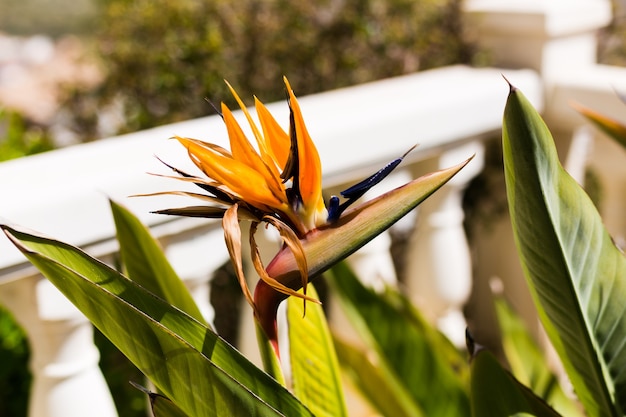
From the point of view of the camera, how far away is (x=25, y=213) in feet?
2.61

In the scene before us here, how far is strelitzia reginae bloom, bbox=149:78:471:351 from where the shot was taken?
49 cm

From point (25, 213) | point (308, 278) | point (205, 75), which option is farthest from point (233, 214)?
point (205, 75)

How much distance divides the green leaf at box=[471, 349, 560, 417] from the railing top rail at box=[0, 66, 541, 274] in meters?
0.37

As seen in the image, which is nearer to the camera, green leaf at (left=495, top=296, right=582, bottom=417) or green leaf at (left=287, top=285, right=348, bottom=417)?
green leaf at (left=287, top=285, right=348, bottom=417)

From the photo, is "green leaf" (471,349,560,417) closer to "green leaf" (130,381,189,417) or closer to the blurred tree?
"green leaf" (130,381,189,417)

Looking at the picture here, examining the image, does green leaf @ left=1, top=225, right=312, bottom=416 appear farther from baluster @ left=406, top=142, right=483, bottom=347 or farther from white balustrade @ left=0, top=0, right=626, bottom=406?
baluster @ left=406, top=142, right=483, bottom=347

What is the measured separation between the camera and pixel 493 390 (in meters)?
0.64

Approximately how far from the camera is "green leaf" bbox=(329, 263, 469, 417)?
87 centimetres

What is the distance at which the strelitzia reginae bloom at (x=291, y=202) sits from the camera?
19.1 inches

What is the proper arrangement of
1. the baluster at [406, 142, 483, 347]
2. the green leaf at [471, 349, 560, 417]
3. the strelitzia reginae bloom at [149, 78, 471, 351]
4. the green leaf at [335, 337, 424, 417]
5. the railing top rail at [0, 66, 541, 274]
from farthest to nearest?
the baluster at [406, 142, 483, 347] < the green leaf at [335, 337, 424, 417] < the railing top rail at [0, 66, 541, 274] < the green leaf at [471, 349, 560, 417] < the strelitzia reginae bloom at [149, 78, 471, 351]

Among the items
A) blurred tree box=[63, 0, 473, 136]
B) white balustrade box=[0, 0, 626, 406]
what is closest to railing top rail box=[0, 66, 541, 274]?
white balustrade box=[0, 0, 626, 406]

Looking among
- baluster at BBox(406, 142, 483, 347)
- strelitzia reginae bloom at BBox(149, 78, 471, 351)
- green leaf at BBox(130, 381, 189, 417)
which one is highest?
strelitzia reginae bloom at BBox(149, 78, 471, 351)

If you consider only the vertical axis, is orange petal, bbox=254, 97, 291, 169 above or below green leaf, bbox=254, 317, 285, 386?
above

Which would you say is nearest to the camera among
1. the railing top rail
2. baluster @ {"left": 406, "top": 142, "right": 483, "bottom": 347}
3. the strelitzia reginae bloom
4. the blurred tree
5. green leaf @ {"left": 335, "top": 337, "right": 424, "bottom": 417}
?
the strelitzia reginae bloom
